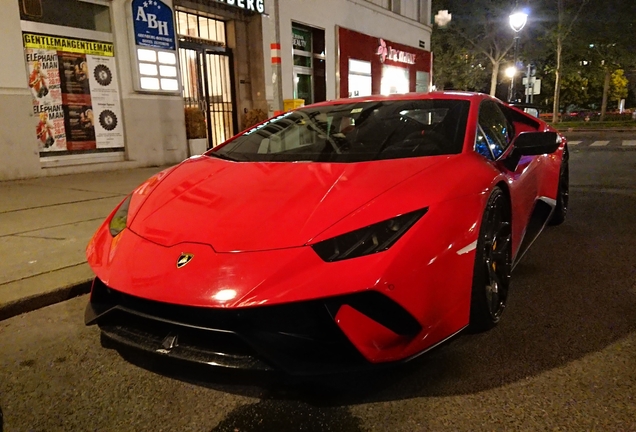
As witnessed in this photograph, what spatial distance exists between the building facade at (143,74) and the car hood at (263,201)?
602 centimetres

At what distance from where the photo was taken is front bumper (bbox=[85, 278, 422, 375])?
1799 millimetres

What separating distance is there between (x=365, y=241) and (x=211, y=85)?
11.2 meters

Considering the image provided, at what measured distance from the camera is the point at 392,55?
19.1m

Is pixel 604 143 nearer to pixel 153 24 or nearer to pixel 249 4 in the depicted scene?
pixel 249 4

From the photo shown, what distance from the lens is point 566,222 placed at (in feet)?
17.1

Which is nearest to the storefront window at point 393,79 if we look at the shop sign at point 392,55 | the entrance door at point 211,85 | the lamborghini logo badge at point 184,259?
the shop sign at point 392,55

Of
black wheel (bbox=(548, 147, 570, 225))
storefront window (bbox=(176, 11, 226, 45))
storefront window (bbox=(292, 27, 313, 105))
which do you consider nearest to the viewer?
black wheel (bbox=(548, 147, 570, 225))

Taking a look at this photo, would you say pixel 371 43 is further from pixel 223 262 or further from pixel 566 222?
pixel 223 262

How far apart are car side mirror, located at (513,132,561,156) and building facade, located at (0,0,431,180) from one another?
5.80 m

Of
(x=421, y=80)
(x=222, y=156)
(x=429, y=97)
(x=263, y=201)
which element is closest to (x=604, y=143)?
(x=421, y=80)

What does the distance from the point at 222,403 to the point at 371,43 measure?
55.9 ft

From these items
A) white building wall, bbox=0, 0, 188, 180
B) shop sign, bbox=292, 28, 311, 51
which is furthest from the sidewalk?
shop sign, bbox=292, 28, 311, 51

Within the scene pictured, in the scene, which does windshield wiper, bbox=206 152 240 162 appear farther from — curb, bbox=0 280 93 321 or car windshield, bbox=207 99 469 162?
curb, bbox=0 280 93 321

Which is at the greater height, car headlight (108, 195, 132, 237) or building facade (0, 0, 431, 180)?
building facade (0, 0, 431, 180)
